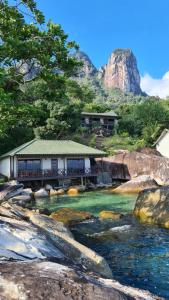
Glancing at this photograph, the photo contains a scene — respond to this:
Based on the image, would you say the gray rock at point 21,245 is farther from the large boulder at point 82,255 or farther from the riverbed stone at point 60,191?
the riverbed stone at point 60,191

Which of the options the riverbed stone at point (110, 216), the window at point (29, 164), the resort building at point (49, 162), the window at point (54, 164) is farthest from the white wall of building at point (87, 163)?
the riverbed stone at point (110, 216)

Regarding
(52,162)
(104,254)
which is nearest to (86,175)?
(52,162)

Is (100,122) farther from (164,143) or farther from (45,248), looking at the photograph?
(45,248)

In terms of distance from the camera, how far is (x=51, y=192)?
31.0 metres

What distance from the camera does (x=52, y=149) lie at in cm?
3572

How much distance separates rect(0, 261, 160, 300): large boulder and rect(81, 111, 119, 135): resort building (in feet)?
174

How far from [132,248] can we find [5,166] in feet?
87.0

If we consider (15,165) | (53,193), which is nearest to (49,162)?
(15,165)

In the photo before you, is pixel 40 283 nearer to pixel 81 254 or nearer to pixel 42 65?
pixel 81 254

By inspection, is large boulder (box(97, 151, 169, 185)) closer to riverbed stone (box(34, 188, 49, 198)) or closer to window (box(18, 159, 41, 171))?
window (box(18, 159, 41, 171))

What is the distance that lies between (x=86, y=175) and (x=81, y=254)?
28049 millimetres

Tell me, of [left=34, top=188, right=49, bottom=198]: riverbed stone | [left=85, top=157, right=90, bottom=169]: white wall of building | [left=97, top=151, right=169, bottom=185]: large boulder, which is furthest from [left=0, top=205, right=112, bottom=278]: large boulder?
[left=85, top=157, right=90, bottom=169]: white wall of building

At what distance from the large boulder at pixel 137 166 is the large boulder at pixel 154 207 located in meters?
17.6

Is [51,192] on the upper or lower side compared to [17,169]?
lower
